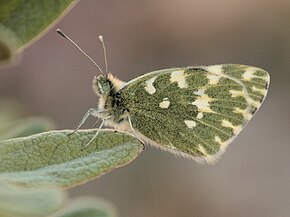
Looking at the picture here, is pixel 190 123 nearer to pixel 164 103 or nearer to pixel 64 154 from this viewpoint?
pixel 164 103

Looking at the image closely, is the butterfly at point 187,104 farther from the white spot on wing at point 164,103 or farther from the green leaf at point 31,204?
the green leaf at point 31,204

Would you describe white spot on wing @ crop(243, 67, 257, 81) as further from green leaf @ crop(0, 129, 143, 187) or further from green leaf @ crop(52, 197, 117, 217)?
green leaf @ crop(0, 129, 143, 187)

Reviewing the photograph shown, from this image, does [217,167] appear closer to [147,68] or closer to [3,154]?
[147,68]

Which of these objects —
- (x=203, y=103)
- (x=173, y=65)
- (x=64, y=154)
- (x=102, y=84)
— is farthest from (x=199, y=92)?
(x=173, y=65)

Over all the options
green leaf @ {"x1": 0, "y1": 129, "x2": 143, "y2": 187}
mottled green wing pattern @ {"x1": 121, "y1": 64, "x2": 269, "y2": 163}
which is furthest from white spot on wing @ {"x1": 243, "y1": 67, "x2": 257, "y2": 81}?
green leaf @ {"x1": 0, "y1": 129, "x2": 143, "y2": 187}

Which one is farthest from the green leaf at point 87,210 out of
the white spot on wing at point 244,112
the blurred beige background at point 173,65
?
the blurred beige background at point 173,65

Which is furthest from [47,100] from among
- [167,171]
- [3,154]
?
[3,154]
